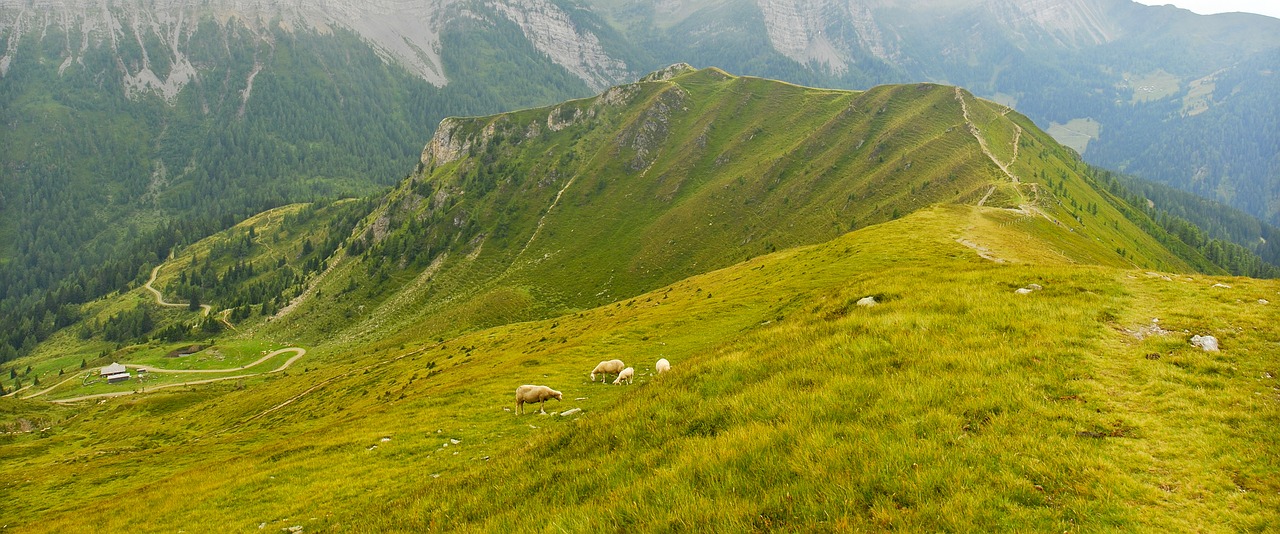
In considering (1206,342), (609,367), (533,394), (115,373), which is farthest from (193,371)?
(1206,342)

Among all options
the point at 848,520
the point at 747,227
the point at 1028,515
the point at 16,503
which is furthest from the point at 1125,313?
the point at 747,227

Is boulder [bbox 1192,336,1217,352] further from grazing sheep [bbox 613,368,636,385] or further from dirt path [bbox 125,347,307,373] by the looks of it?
dirt path [bbox 125,347,307,373]

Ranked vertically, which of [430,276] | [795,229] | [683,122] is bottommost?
[430,276]

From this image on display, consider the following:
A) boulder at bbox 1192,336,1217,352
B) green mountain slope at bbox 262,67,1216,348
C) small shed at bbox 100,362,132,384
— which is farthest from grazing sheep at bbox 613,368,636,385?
small shed at bbox 100,362,132,384

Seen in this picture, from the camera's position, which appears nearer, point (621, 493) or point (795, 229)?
point (621, 493)

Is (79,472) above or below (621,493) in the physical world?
below

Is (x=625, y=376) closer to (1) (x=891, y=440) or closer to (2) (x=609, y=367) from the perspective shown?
(2) (x=609, y=367)

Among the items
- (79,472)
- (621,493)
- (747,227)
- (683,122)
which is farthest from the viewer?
(683,122)

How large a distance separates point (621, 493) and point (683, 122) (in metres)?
182

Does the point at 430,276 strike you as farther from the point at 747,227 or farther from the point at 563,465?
the point at 563,465

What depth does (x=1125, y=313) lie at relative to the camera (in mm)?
16875

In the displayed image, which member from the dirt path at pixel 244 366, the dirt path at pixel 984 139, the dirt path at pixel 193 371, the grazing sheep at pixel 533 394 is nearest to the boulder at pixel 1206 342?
the grazing sheep at pixel 533 394

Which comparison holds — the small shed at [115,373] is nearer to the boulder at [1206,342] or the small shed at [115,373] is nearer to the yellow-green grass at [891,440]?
the yellow-green grass at [891,440]

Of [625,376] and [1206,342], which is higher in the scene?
[1206,342]
